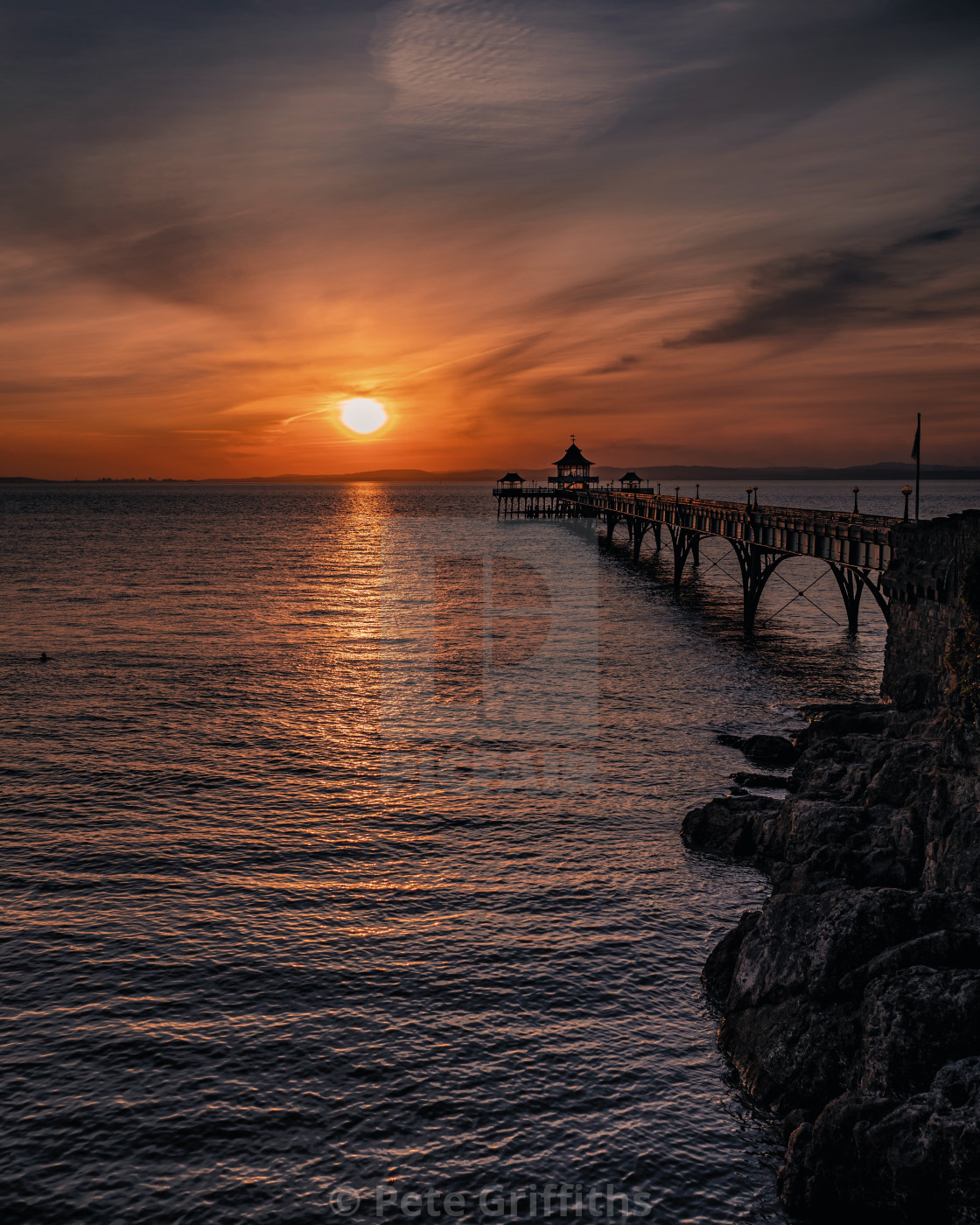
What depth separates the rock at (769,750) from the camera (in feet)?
85.4

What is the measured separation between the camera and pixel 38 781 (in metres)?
24.4

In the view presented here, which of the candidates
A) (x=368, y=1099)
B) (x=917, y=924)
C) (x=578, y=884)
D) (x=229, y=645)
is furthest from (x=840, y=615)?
(x=368, y=1099)

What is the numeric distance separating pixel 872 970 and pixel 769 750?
15.0 meters

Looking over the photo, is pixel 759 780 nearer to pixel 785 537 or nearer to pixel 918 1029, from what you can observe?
pixel 918 1029

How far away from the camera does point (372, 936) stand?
640 inches

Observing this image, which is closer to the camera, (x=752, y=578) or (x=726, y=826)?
(x=726, y=826)

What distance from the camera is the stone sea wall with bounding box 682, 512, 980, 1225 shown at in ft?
31.2

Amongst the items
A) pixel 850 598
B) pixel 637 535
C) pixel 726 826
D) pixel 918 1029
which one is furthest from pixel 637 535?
pixel 918 1029

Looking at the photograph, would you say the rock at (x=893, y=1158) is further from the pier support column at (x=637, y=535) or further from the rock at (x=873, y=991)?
the pier support column at (x=637, y=535)

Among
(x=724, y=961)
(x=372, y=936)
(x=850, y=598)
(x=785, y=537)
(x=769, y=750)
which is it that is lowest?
(x=372, y=936)

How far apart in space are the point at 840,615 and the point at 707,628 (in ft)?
40.2

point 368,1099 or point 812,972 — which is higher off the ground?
point 812,972

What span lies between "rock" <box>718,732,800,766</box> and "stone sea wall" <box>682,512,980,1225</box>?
16.6ft

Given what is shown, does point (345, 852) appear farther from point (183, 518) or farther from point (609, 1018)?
point (183, 518)
